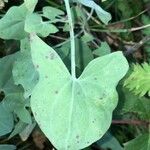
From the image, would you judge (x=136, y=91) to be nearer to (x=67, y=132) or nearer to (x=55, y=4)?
(x=67, y=132)

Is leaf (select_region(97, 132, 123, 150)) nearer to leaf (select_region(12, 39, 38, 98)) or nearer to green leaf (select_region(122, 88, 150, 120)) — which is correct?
green leaf (select_region(122, 88, 150, 120))

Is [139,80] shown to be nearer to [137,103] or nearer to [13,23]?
[137,103]

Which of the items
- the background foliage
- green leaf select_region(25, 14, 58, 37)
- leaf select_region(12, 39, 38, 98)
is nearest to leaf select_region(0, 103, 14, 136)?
the background foliage

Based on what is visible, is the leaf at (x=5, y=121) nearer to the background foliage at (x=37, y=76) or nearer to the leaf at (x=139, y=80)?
the background foliage at (x=37, y=76)

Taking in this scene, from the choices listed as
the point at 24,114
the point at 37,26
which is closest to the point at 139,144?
the point at 24,114

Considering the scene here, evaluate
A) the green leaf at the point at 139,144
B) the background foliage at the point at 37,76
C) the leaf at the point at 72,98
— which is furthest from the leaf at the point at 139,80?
the leaf at the point at 72,98

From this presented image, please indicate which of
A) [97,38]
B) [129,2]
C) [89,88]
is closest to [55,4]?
[97,38]
